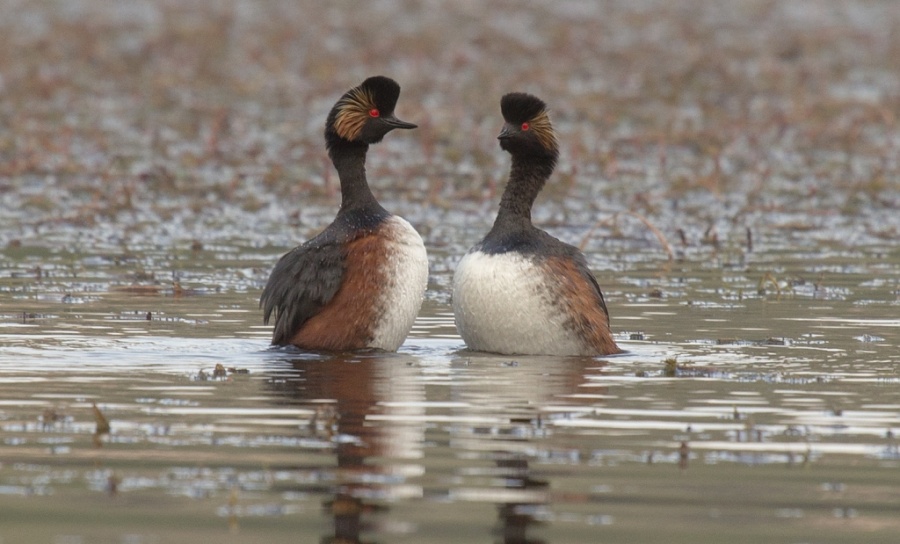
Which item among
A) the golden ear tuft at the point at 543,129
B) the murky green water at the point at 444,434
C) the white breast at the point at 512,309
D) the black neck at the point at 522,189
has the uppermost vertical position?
the golden ear tuft at the point at 543,129

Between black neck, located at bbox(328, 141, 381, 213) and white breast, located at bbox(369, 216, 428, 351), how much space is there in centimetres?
40

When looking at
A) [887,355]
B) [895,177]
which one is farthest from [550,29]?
[887,355]

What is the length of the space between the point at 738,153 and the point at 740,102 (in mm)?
6090

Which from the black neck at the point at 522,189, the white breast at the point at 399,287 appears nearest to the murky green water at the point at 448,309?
the white breast at the point at 399,287

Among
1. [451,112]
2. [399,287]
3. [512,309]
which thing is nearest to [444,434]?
[512,309]

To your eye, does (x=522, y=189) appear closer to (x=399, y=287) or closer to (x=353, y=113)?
(x=399, y=287)

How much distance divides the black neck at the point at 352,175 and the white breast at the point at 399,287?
15.7 inches

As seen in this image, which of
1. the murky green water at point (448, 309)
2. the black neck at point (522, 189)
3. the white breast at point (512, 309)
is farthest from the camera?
the black neck at point (522, 189)

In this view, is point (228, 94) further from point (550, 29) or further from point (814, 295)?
point (814, 295)

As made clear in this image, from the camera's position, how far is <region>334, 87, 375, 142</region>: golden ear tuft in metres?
12.6

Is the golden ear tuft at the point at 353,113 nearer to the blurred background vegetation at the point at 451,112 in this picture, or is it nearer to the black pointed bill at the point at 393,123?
the black pointed bill at the point at 393,123

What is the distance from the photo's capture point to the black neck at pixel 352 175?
12414 mm

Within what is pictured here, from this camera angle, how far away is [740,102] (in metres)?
31.5

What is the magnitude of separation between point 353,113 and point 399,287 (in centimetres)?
142
